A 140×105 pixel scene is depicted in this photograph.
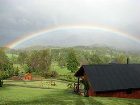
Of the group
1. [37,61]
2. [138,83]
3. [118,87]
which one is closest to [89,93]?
[118,87]

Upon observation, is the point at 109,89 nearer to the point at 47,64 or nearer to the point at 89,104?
the point at 89,104

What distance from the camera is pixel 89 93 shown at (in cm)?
3606

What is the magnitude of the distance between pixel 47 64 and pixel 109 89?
254 feet

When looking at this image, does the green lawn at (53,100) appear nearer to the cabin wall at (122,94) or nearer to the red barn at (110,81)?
the red barn at (110,81)

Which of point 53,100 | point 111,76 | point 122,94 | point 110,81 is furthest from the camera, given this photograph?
point 111,76

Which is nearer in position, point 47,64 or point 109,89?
point 109,89

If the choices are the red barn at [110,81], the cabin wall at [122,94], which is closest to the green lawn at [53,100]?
the red barn at [110,81]

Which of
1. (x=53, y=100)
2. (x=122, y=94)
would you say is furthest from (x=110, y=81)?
(x=53, y=100)

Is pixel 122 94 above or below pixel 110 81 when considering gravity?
below

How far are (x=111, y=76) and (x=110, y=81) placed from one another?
4.97 feet

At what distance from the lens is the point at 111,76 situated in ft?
123

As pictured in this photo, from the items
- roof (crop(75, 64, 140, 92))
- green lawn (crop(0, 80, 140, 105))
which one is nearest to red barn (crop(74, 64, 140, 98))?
roof (crop(75, 64, 140, 92))


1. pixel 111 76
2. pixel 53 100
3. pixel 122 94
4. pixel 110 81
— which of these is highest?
pixel 111 76

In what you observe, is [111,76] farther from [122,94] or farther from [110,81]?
[122,94]
